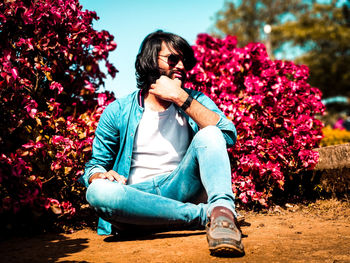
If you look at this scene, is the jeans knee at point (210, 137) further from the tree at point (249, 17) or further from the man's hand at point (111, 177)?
the tree at point (249, 17)

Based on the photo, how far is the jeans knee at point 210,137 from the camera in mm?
2445

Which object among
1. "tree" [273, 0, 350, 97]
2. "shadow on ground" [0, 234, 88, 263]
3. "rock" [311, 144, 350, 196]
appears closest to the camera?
"shadow on ground" [0, 234, 88, 263]

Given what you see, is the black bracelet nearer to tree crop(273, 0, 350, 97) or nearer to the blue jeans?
the blue jeans

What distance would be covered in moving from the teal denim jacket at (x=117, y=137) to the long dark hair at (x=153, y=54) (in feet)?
1.03

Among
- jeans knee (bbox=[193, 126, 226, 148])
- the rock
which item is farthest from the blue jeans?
the rock

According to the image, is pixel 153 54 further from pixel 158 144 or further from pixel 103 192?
pixel 103 192

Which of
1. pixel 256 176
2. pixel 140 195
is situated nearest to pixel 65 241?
pixel 140 195

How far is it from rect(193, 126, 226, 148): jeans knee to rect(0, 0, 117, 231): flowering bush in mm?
1234

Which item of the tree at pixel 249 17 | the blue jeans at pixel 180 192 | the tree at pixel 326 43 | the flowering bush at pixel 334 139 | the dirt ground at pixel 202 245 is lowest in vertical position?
the dirt ground at pixel 202 245

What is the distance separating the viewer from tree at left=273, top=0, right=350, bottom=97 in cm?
2183

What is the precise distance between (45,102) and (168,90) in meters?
1.34

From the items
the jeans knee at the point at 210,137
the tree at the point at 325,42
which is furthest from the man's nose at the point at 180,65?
the tree at the point at 325,42

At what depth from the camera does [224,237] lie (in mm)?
1945

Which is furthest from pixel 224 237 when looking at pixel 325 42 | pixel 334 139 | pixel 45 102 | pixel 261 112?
pixel 325 42
